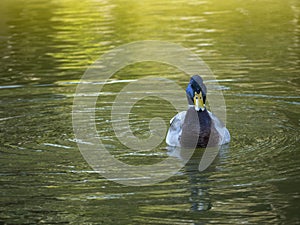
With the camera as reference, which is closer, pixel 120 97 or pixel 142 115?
pixel 142 115

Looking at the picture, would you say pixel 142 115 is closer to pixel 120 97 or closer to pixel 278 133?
pixel 120 97

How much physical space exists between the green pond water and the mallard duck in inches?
7.3

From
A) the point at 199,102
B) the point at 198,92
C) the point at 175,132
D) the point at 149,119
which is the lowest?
the point at 149,119

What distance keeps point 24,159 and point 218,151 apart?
223 cm

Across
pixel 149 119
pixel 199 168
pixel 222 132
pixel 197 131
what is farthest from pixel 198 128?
pixel 149 119

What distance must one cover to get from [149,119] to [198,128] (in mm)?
1470

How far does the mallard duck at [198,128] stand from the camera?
10.2 metres

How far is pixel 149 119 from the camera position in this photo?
38.2 ft

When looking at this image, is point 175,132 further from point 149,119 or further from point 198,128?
point 149,119

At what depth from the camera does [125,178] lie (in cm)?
887

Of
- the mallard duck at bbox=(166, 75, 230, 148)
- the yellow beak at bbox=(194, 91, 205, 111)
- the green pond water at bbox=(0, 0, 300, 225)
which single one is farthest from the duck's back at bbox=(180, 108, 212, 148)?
the green pond water at bbox=(0, 0, 300, 225)

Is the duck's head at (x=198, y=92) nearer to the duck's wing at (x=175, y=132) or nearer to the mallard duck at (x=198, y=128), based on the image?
the mallard duck at (x=198, y=128)

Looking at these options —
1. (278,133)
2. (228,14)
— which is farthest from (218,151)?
(228,14)

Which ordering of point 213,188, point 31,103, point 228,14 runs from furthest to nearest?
point 228,14 → point 31,103 → point 213,188
